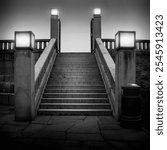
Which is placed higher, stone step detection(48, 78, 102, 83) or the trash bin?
stone step detection(48, 78, 102, 83)

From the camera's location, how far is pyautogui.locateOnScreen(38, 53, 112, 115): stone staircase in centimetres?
633

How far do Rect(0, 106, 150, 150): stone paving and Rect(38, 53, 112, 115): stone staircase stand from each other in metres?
0.63

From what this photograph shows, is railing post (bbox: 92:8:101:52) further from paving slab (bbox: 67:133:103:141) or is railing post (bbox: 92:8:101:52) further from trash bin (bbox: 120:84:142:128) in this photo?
paving slab (bbox: 67:133:103:141)

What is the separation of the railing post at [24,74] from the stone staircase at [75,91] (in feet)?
2.62

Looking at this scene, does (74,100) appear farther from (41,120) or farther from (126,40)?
(126,40)

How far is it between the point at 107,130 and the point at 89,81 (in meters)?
3.85

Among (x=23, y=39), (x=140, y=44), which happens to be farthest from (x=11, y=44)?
(x=140, y=44)

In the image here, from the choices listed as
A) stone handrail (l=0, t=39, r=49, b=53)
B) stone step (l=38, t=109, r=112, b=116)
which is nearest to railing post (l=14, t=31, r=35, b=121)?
stone step (l=38, t=109, r=112, b=116)

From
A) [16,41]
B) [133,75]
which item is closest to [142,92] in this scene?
[133,75]

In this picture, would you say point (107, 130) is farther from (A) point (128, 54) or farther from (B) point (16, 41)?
(B) point (16, 41)

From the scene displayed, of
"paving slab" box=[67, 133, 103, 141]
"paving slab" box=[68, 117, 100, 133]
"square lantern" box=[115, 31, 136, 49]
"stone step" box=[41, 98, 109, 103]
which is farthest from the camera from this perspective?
"stone step" box=[41, 98, 109, 103]

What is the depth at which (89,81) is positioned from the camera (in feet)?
27.1

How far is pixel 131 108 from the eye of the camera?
4836mm

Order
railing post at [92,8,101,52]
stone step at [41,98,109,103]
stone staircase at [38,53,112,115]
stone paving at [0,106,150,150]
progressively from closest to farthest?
stone paving at [0,106,150,150]
stone staircase at [38,53,112,115]
stone step at [41,98,109,103]
railing post at [92,8,101,52]
